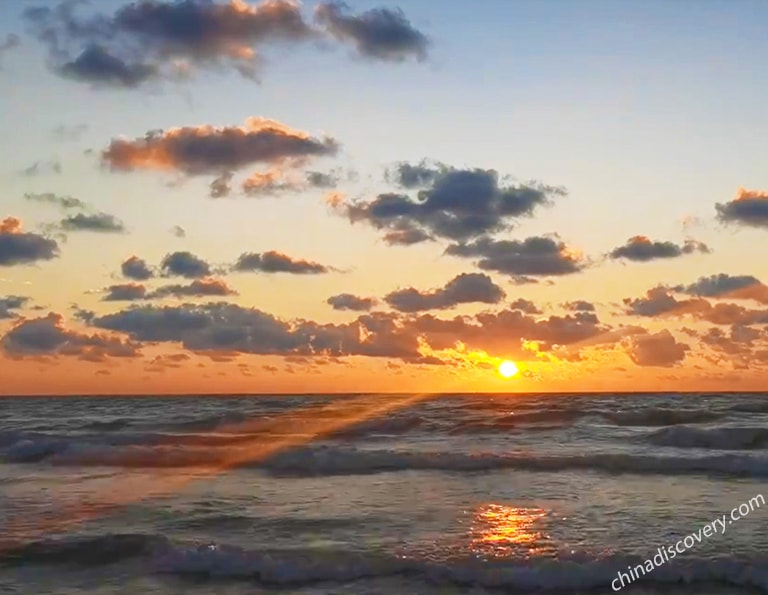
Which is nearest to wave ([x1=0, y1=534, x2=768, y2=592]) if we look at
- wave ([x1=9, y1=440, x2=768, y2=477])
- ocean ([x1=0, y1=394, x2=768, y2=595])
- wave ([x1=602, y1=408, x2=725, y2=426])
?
ocean ([x1=0, y1=394, x2=768, y2=595])

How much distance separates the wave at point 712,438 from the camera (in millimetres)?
32781

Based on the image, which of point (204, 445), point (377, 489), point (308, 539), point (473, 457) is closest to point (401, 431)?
point (204, 445)

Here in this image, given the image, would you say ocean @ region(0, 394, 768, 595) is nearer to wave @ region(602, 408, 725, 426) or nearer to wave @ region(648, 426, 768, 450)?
wave @ region(648, 426, 768, 450)

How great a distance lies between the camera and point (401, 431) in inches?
1559

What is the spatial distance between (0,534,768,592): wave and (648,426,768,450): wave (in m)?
19.9

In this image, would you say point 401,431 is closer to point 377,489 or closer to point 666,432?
point 666,432

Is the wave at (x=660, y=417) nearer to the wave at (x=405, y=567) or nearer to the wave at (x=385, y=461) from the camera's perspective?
the wave at (x=385, y=461)

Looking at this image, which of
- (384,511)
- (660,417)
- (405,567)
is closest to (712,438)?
(660,417)

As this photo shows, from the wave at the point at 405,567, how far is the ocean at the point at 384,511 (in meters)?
0.04

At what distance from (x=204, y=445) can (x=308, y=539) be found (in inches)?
791

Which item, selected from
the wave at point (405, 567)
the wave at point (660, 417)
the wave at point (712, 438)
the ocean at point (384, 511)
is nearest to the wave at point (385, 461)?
the ocean at point (384, 511)

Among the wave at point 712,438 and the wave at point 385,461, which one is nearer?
the wave at point 385,461

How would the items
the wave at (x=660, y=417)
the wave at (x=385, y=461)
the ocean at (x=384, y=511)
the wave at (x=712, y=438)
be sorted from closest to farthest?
the ocean at (x=384, y=511) < the wave at (x=385, y=461) < the wave at (x=712, y=438) < the wave at (x=660, y=417)

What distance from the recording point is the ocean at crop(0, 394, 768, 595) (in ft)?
44.5
